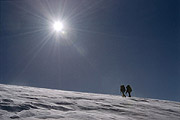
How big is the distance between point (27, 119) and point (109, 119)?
2001 mm

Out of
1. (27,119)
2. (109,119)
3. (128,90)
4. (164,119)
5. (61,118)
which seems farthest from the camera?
(128,90)

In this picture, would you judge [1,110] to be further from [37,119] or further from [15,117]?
[37,119]

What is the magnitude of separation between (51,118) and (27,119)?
522 mm

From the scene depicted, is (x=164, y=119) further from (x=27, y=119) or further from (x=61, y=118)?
(x=27, y=119)

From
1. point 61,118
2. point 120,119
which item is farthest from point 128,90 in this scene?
point 61,118

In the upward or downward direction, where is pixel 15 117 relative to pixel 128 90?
downward

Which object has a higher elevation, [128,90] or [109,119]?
[128,90]

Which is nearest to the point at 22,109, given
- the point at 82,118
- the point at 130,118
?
the point at 82,118

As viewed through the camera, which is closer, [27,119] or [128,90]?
[27,119]

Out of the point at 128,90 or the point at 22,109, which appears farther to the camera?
the point at 128,90

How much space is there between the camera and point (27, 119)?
3156mm

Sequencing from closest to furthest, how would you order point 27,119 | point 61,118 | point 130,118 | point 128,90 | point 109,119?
1. point 27,119
2. point 61,118
3. point 109,119
4. point 130,118
5. point 128,90

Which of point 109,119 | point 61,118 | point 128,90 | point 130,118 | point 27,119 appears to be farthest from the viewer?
point 128,90

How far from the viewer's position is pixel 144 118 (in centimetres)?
417
